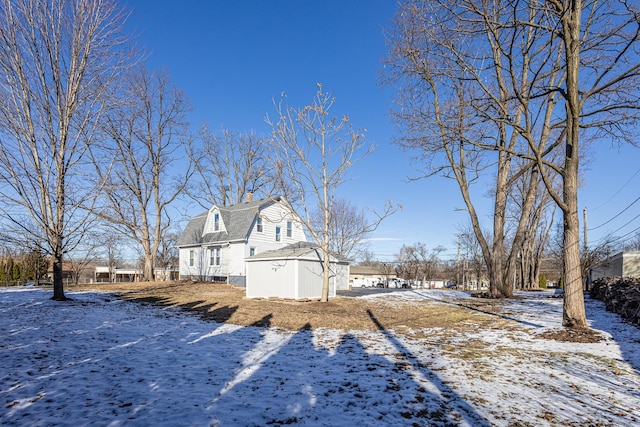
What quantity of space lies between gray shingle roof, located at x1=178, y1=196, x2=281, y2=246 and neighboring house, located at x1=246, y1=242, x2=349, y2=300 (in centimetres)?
569

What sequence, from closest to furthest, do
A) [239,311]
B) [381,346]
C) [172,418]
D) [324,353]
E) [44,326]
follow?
[172,418], [324,353], [381,346], [44,326], [239,311]

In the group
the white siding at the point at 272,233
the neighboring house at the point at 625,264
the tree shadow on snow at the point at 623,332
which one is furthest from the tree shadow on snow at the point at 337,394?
the neighboring house at the point at 625,264

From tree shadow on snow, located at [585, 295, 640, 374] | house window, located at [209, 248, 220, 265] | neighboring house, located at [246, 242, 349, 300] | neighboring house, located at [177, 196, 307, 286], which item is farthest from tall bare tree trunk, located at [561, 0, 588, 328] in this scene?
house window, located at [209, 248, 220, 265]

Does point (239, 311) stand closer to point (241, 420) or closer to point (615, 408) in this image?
point (241, 420)

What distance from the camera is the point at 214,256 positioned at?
976 inches

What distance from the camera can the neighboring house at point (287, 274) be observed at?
15438 mm

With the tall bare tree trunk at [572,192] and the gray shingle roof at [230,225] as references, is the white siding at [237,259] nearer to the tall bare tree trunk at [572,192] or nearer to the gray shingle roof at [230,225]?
the gray shingle roof at [230,225]

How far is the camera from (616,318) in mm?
9852

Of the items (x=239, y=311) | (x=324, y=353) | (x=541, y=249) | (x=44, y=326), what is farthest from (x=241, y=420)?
(x=541, y=249)

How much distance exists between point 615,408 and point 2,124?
15.7 m

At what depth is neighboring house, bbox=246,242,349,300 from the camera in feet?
50.6

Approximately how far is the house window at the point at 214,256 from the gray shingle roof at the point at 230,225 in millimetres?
711

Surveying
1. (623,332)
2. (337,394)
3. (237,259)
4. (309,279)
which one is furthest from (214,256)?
(623,332)

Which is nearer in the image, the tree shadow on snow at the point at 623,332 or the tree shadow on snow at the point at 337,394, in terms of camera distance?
the tree shadow on snow at the point at 337,394
